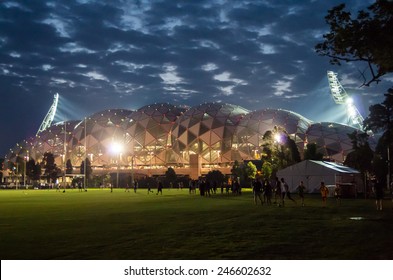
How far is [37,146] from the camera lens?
14188 centimetres

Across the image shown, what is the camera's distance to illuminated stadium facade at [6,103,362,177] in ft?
325

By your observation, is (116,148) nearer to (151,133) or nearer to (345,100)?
(151,133)

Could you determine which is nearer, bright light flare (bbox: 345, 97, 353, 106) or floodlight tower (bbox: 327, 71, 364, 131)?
bright light flare (bbox: 345, 97, 353, 106)

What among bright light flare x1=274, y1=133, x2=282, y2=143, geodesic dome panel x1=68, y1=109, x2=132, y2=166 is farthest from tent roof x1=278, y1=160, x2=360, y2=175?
geodesic dome panel x1=68, y1=109, x2=132, y2=166

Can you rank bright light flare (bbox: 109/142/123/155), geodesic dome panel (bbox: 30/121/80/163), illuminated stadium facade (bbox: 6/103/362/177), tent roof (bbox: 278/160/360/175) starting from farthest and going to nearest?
geodesic dome panel (bbox: 30/121/80/163) → bright light flare (bbox: 109/142/123/155) → illuminated stadium facade (bbox: 6/103/362/177) → tent roof (bbox: 278/160/360/175)

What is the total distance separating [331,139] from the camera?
9531 cm

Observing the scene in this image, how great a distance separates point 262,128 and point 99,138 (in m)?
52.5

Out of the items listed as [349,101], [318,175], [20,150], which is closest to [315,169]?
[318,175]

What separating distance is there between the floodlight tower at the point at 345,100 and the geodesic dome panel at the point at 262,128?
36.6 ft

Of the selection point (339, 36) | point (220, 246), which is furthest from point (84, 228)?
point (339, 36)

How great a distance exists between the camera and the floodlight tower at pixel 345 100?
10450cm

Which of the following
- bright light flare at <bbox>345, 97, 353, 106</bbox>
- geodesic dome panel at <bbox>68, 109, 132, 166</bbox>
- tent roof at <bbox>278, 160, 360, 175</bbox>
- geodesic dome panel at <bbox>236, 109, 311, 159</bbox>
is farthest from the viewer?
geodesic dome panel at <bbox>68, 109, 132, 166</bbox>

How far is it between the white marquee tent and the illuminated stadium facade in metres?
49.2

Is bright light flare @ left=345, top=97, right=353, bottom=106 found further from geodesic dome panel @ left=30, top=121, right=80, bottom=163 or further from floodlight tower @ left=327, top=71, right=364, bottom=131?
geodesic dome panel @ left=30, top=121, right=80, bottom=163
